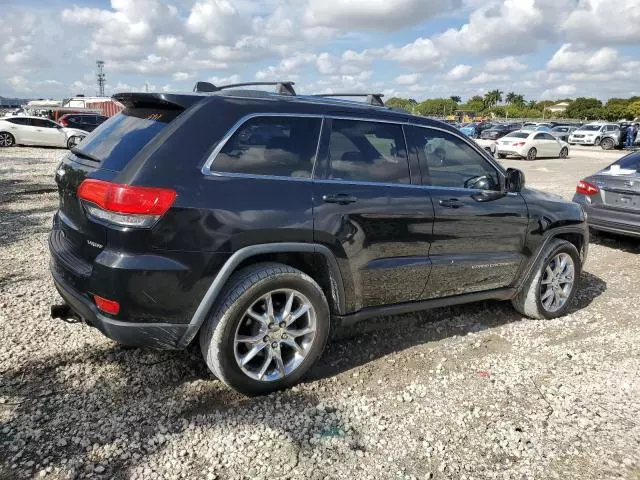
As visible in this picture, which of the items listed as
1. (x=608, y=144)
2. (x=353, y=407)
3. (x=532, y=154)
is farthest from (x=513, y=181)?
(x=608, y=144)

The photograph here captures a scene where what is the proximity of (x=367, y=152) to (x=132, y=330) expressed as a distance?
188cm

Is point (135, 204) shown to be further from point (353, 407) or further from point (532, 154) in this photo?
point (532, 154)

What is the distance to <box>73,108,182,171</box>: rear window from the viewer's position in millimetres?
3027

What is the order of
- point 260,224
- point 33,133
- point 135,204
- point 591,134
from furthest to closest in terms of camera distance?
1. point 591,134
2. point 33,133
3. point 260,224
4. point 135,204

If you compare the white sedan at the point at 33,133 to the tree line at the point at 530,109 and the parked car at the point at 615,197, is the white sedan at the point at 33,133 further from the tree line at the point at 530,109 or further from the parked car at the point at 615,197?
the tree line at the point at 530,109

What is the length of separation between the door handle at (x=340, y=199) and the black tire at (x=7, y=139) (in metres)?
23.4

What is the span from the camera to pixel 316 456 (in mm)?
2781

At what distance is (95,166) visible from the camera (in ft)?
Answer: 10.2

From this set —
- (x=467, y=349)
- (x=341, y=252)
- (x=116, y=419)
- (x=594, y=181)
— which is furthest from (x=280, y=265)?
(x=594, y=181)

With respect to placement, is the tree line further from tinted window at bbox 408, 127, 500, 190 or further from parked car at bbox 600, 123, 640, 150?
tinted window at bbox 408, 127, 500, 190

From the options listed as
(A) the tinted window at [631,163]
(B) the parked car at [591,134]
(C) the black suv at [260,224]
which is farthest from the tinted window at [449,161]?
(B) the parked car at [591,134]

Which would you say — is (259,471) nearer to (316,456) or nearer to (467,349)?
(316,456)

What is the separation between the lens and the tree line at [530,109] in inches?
3514

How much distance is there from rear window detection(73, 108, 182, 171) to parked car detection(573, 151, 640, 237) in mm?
6438
